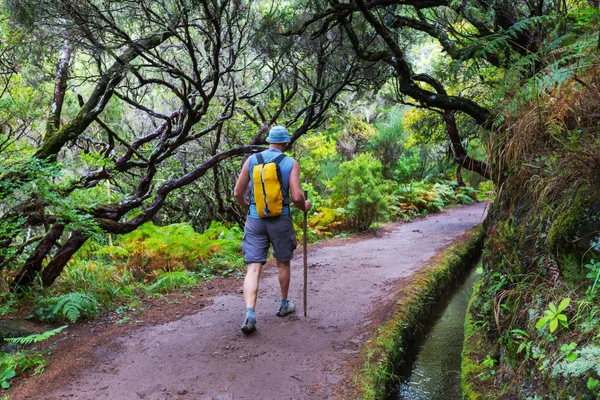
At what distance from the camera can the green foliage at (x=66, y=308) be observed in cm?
455

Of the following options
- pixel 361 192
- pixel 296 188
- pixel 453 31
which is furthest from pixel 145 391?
pixel 361 192

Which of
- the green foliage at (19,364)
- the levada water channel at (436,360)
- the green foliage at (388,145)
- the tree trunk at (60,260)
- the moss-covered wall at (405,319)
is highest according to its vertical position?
the green foliage at (388,145)

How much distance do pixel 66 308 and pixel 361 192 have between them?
7303 millimetres

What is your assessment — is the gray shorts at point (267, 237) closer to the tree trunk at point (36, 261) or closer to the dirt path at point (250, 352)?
the dirt path at point (250, 352)

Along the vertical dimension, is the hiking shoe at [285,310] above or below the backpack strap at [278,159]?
below

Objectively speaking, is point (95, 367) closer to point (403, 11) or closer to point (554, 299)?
point (554, 299)

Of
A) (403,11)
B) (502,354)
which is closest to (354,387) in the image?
(502,354)

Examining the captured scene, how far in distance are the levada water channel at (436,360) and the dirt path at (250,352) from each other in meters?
0.63

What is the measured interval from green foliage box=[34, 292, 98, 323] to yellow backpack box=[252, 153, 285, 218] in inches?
96.8

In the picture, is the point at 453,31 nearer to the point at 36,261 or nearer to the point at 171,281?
the point at 171,281

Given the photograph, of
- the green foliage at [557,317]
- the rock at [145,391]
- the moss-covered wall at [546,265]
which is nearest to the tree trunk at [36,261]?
the rock at [145,391]

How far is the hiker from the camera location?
4172mm

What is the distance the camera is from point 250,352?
3910 mm

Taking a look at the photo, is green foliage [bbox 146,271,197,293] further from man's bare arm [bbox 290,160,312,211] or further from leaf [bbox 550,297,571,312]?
leaf [bbox 550,297,571,312]
